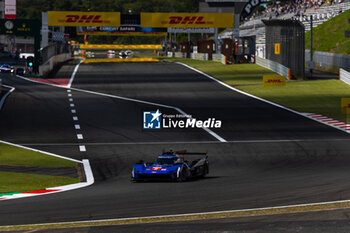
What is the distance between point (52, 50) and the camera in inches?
3565

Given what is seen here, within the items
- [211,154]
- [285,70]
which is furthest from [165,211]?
[285,70]

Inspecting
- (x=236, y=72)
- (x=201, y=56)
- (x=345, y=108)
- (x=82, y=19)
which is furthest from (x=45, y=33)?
(x=345, y=108)

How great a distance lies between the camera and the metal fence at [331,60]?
76.6 m

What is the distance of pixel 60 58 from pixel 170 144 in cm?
7054

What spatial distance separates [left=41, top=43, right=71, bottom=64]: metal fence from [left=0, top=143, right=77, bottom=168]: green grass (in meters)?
47.9

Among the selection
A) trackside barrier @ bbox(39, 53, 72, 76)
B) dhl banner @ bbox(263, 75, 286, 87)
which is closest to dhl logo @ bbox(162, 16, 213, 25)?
trackside barrier @ bbox(39, 53, 72, 76)

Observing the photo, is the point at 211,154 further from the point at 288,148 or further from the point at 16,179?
the point at 16,179

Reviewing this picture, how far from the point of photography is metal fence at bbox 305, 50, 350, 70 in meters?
76.6

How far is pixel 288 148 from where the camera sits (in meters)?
31.8

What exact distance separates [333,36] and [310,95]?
4847 cm

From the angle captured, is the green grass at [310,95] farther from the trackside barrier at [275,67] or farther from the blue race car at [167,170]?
the blue race car at [167,170]

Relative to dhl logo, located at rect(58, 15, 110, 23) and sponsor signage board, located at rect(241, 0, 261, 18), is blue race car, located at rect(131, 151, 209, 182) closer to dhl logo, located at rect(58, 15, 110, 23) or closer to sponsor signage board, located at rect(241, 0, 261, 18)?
dhl logo, located at rect(58, 15, 110, 23)

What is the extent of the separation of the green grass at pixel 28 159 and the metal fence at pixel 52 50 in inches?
1885

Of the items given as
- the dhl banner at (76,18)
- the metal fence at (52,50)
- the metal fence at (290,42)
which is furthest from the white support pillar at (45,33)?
the metal fence at (290,42)
